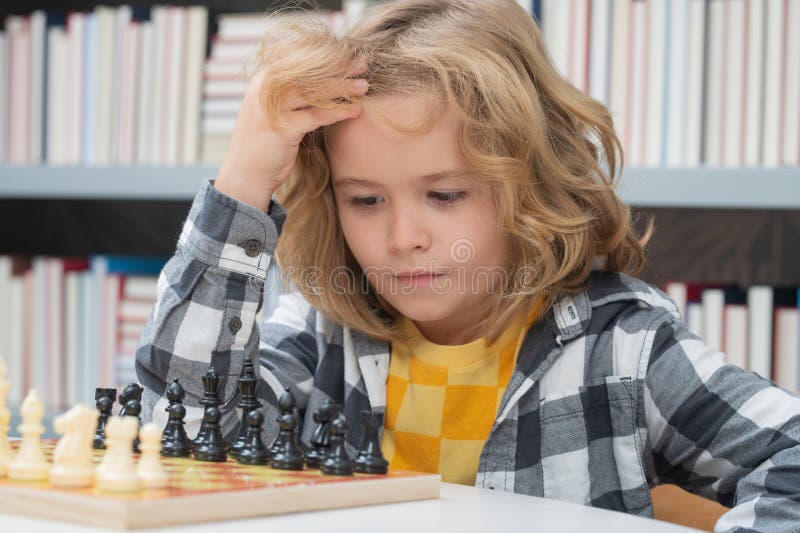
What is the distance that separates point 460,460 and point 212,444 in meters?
0.46

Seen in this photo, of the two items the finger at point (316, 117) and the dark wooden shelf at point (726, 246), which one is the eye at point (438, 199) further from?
the dark wooden shelf at point (726, 246)

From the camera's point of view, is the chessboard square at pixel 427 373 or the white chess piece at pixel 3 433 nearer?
the white chess piece at pixel 3 433

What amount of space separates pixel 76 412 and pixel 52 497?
90 millimetres

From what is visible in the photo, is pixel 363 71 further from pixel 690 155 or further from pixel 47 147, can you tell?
pixel 47 147

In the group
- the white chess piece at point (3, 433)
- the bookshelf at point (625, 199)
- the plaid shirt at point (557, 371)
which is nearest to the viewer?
the white chess piece at point (3, 433)

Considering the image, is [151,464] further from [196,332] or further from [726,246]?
[726,246]

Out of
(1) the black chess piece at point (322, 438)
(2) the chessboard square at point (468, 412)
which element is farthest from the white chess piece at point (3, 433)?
(2) the chessboard square at point (468, 412)

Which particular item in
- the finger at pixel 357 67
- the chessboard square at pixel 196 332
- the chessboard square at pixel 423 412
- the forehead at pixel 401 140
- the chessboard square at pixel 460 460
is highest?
the finger at pixel 357 67

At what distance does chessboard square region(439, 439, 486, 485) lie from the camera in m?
1.25

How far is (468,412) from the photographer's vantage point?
50.7 inches

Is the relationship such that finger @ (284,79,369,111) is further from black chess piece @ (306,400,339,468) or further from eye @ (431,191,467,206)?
black chess piece @ (306,400,339,468)

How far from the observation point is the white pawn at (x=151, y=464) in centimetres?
69

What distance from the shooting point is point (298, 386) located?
1357 mm

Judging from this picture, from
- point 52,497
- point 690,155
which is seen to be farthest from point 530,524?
point 690,155
